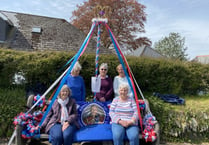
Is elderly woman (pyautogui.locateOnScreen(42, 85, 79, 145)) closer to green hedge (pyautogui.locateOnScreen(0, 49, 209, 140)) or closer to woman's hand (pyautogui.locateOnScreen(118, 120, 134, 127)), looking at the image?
woman's hand (pyautogui.locateOnScreen(118, 120, 134, 127))

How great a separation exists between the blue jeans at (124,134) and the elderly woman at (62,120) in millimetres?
699

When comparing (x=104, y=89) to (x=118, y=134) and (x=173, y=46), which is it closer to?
(x=118, y=134)

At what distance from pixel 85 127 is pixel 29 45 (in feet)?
28.9

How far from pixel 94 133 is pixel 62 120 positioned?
59 centimetres

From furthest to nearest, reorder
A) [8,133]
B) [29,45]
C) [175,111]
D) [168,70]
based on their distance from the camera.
Answer: 1. [29,45]
2. [168,70]
3. [175,111]
4. [8,133]

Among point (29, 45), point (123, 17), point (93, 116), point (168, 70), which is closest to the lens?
point (93, 116)

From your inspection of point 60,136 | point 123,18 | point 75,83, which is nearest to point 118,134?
point 60,136

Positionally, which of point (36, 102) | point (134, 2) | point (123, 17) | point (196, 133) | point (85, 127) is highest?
point (134, 2)

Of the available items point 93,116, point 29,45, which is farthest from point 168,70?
point 29,45

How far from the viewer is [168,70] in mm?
5762

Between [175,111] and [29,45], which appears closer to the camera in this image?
[175,111]

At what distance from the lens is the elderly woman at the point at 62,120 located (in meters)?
2.74

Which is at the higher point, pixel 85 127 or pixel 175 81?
pixel 175 81

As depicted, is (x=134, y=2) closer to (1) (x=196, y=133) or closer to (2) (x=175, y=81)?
(2) (x=175, y=81)
